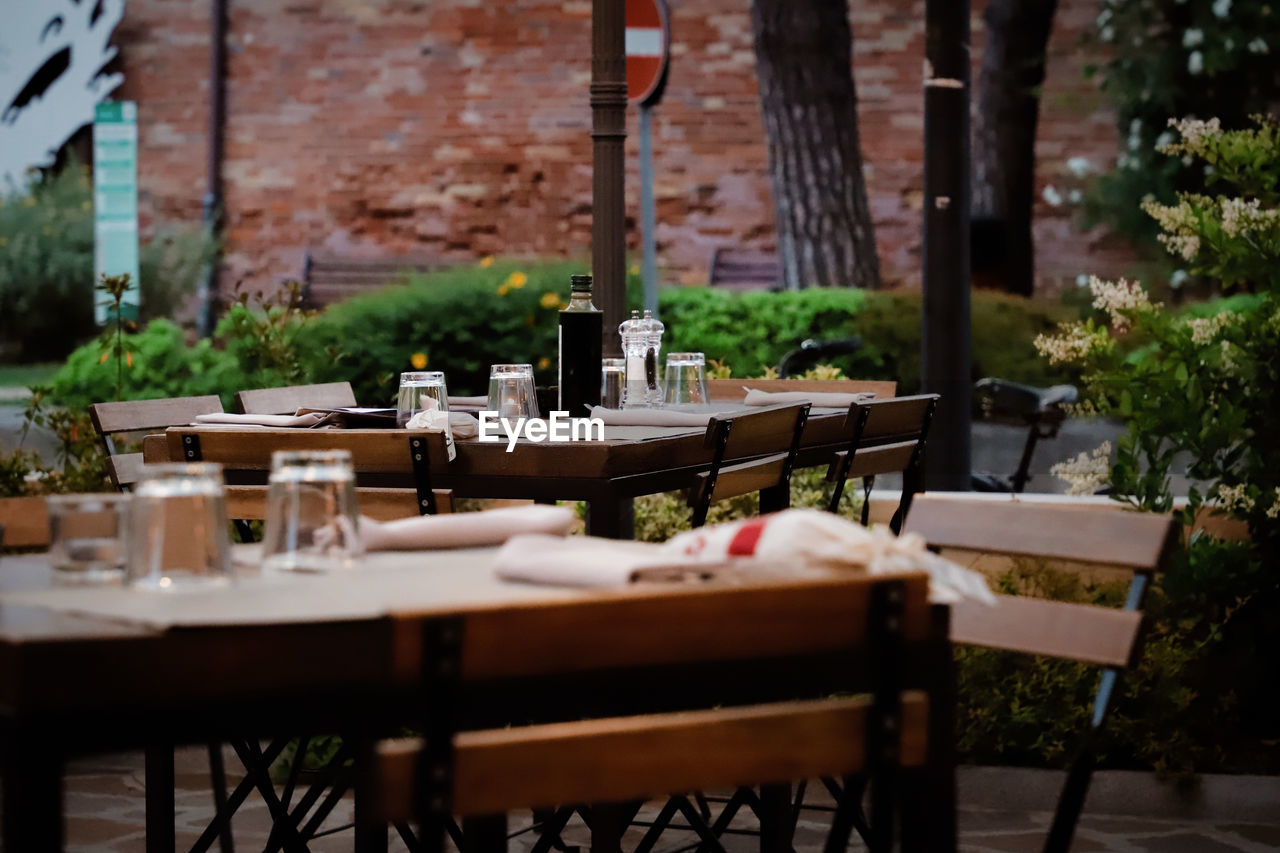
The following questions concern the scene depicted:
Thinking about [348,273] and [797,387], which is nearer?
[797,387]

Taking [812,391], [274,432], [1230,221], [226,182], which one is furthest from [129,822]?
[226,182]

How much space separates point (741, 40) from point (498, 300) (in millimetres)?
2046

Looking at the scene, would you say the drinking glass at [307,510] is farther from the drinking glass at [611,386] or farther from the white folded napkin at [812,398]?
the white folded napkin at [812,398]

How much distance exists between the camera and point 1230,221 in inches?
191

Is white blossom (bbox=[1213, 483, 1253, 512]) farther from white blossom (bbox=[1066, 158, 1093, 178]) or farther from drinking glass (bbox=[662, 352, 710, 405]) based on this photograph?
white blossom (bbox=[1066, 158, 1093, 178])

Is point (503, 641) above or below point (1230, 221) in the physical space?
below

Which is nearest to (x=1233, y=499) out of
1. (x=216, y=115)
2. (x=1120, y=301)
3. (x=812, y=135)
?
(x=1120, y=301)

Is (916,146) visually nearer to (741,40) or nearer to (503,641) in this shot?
(741,40)

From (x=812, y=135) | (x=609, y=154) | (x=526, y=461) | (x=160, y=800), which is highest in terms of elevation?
(x=812, y=135)

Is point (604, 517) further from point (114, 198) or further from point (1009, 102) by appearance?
point (114, 198)

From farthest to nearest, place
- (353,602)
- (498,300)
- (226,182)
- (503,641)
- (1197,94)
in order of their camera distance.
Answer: (226,182) → (1197,94) → (498,300) → (353,602) → (503,641)

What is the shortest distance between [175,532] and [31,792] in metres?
0.38

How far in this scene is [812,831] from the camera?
4.45m

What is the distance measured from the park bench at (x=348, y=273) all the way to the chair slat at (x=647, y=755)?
7.39m
